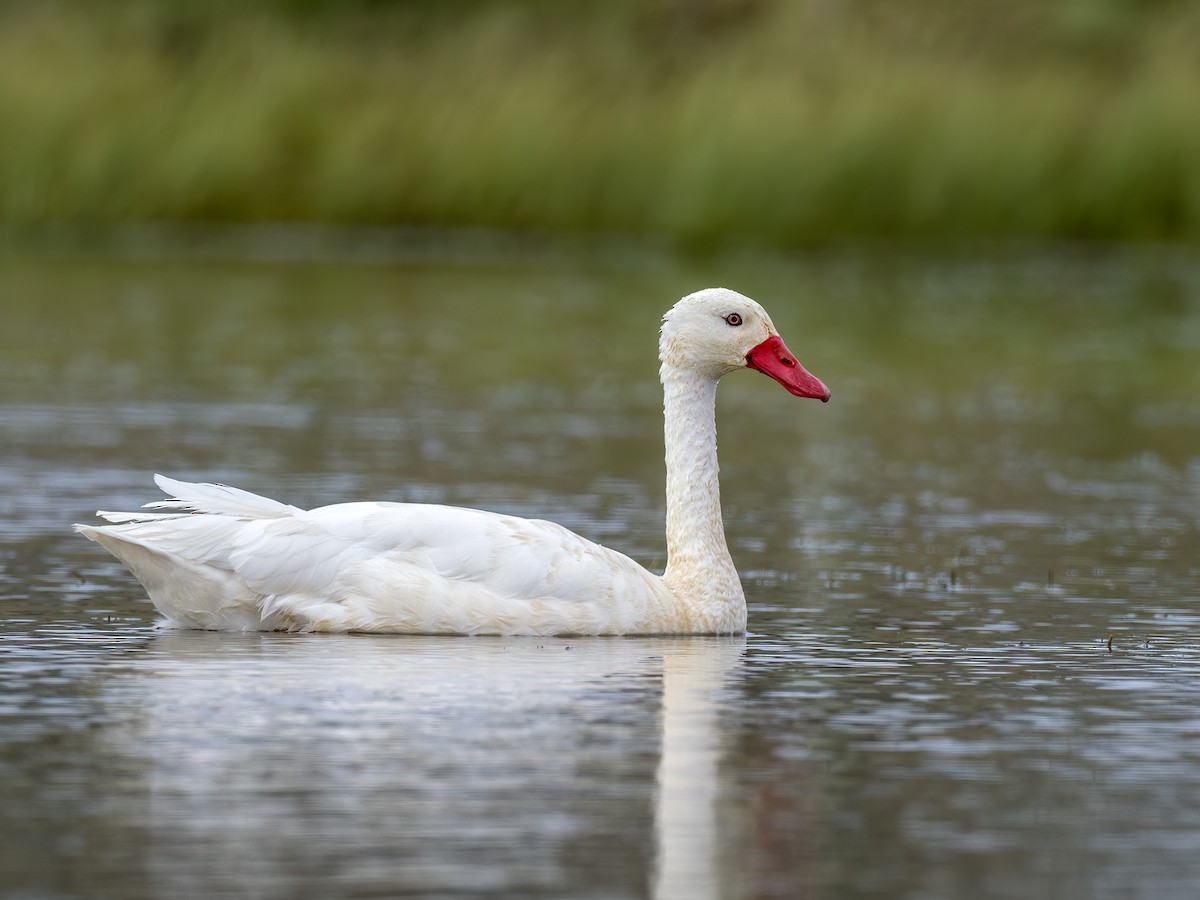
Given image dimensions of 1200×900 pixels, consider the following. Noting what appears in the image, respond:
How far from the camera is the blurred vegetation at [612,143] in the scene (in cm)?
3462

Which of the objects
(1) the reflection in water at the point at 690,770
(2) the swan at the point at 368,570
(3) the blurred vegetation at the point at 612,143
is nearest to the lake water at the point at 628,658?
(1) the reflection in water at the point at 690,770

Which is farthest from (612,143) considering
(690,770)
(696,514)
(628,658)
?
(690,770)

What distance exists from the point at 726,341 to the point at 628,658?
5.86ft

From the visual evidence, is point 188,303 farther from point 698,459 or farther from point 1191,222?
point 698,459

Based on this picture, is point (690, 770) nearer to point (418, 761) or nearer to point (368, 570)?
point (418, 761)

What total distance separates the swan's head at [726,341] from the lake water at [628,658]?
39.5 inches

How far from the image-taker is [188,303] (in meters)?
27.0

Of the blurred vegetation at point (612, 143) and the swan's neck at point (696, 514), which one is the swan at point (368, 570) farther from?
the blurred vegetation at point (612, 143)

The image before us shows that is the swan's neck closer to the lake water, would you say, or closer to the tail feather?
the lake water

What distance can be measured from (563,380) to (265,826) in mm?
14972

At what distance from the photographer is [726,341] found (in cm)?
1094

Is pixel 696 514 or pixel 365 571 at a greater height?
pixel 696 514

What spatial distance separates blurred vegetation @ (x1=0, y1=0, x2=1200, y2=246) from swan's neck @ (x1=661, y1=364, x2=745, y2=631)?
78.3ft

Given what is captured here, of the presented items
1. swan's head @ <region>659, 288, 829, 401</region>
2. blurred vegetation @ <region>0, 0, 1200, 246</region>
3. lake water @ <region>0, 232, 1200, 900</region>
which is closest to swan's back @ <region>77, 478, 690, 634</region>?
lake water @ <region>0, 232, 1200, 900</region>
